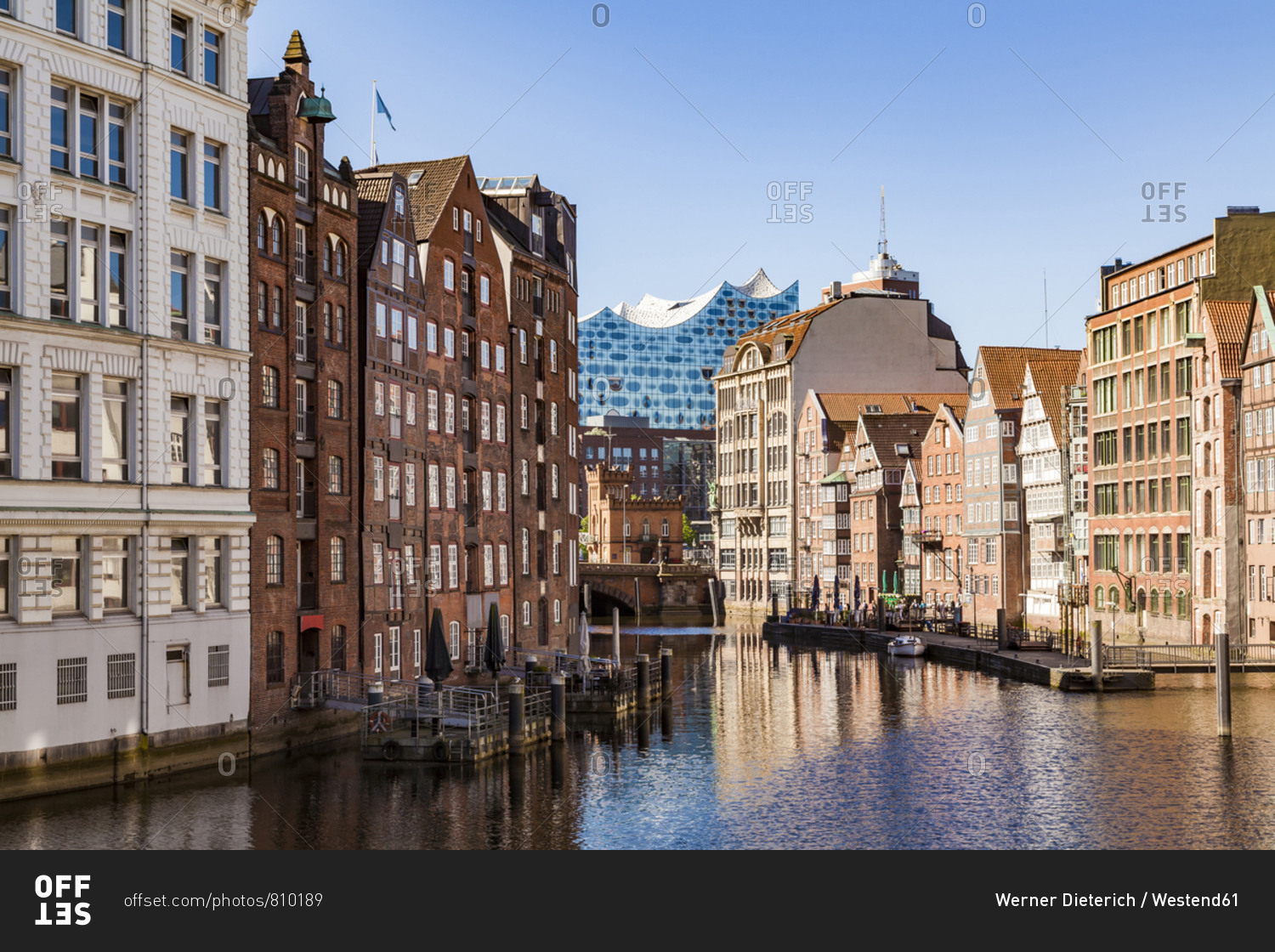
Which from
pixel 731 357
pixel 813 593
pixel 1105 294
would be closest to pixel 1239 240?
pixel 1105 294

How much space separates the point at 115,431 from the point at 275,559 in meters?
9.77

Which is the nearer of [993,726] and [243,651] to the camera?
[243,651]

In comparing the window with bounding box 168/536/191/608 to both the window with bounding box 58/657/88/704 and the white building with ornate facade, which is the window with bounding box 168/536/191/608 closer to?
the white building with ornate facade

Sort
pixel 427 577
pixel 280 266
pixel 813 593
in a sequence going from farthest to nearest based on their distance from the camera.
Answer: pixel 813 593, pixel 427 577, pixel 280 266

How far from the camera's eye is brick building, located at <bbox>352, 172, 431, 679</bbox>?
61156mm

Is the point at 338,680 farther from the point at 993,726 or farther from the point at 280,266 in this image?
the point at 993,726

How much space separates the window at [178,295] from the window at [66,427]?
14.2ft

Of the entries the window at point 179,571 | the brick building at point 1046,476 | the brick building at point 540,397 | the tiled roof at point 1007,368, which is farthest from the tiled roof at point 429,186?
the tiled roof at point 1007,368

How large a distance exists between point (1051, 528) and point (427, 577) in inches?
2393

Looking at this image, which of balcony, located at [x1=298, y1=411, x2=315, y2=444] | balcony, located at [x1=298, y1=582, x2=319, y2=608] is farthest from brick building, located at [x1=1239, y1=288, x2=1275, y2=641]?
balcony, located at [x1=298, y1=411, x2=315, y2=444]

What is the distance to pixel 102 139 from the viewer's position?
45094mm

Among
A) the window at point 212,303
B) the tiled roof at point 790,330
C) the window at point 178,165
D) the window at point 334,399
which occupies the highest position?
the tiled roof at point 790,330

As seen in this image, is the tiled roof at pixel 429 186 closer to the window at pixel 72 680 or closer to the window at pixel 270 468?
the window at pixel 270 468

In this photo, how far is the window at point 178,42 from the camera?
48125 mm
